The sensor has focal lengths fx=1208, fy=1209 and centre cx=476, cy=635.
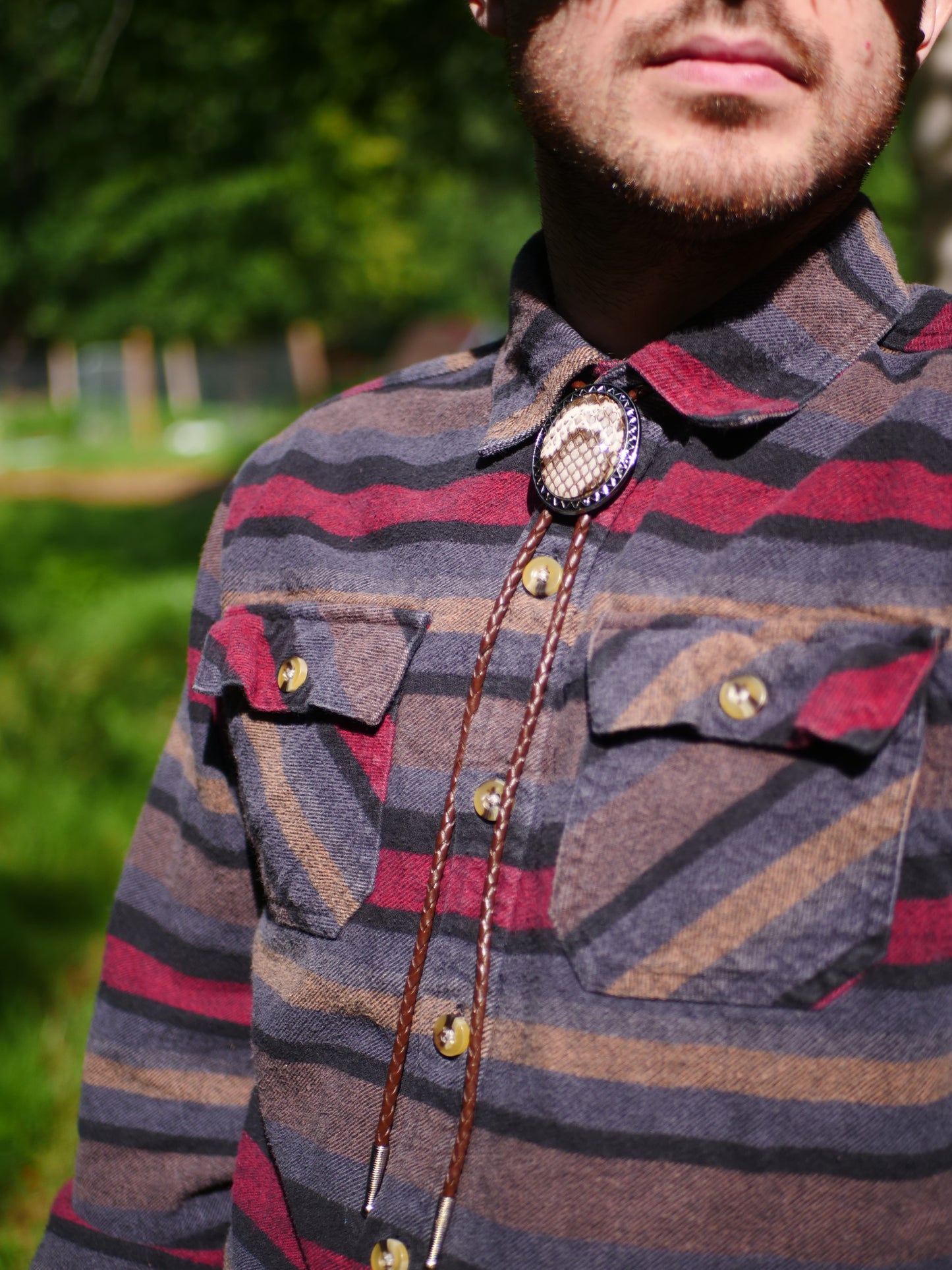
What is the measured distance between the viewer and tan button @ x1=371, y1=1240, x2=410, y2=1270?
1.25 metres

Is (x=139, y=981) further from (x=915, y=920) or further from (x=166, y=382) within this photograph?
(x=166, y=382)

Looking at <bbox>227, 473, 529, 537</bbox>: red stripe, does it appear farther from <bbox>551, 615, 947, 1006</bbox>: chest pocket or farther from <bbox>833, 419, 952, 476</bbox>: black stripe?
<bbox>833, 419, 952, 476</bbox>: black stripe

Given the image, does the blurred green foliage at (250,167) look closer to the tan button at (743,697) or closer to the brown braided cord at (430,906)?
the brown braided cord at (430,906)

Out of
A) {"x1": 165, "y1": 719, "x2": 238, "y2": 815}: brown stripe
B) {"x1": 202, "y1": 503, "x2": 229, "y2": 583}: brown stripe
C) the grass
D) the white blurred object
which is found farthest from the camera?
the white blurred object

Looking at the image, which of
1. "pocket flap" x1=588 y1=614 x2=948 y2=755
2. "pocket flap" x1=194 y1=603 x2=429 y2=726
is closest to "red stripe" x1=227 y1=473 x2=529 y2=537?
"pocket flap" x1=194 y1=603 x2=429 y2=726

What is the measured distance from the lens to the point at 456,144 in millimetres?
10344

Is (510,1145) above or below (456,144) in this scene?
below

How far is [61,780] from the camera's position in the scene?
5117 mm

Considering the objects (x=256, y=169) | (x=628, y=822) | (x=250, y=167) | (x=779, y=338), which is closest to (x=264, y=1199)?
(x=628, y=822)

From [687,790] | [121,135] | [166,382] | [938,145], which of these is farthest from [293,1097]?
[166,382]

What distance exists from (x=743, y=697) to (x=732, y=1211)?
0.48m

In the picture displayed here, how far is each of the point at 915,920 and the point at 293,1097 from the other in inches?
28.4

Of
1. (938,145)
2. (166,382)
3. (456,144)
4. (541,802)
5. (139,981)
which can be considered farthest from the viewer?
(166,382)

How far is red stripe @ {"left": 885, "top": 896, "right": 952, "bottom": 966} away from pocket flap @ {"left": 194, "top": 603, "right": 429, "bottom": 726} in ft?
1.90
